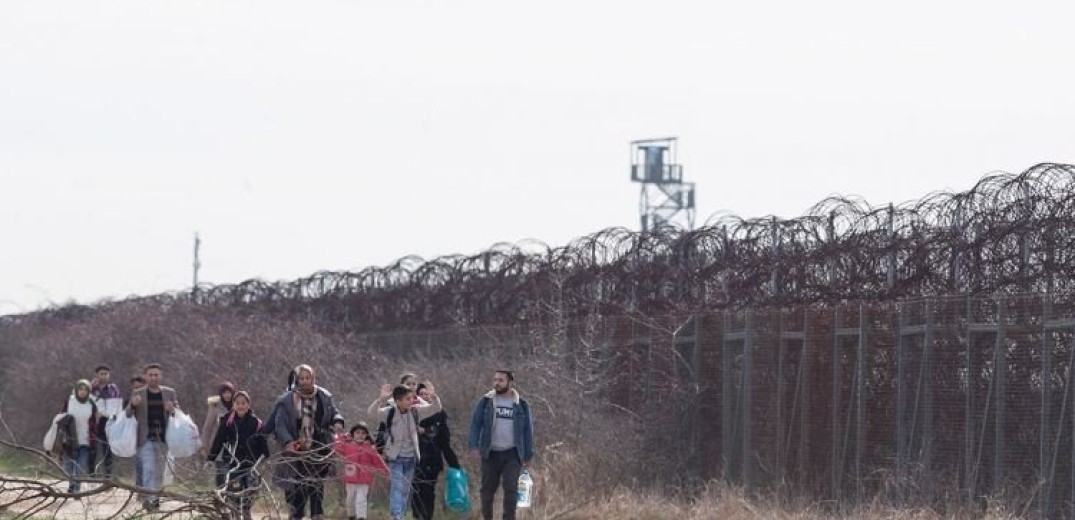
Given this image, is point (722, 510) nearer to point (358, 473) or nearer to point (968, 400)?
point (968, 400)

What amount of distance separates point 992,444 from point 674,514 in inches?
110

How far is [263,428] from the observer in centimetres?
→ 1875

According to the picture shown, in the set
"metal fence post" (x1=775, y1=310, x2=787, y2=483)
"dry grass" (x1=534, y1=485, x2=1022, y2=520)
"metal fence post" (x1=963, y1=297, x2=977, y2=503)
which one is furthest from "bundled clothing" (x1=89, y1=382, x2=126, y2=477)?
"metal fence post" (x1=963, y1=297, x2=977, y2=503)

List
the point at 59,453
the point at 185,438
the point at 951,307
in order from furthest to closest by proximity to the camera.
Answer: the point at 59,453
the point at 185,438
the point at 951,307

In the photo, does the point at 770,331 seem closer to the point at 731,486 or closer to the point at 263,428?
the point at 731,486

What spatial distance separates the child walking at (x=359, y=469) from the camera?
18.3m

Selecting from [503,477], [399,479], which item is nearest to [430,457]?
[399,479]

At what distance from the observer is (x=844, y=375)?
66.3 ft

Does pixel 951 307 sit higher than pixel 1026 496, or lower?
higher

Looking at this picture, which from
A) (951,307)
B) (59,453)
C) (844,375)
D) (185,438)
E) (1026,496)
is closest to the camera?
(1026,496)

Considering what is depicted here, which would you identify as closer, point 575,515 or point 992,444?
point 992,444

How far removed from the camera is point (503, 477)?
1884cm

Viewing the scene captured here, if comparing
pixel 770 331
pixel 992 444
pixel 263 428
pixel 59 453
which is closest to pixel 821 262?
pixel 770 331

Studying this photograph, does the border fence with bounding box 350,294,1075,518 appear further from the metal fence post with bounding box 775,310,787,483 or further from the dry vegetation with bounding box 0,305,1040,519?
the dry vegetation with bounding box 0,305,1040,519
